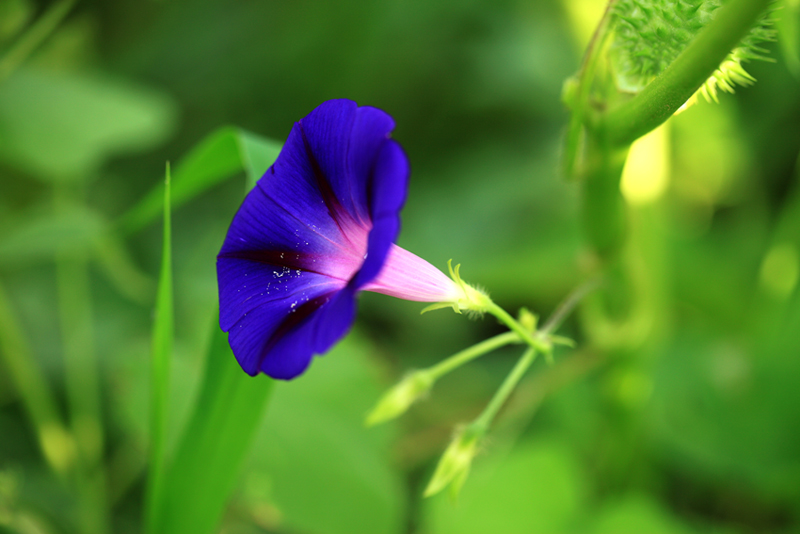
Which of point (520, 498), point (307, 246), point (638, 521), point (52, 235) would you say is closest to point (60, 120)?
point (52, 235)

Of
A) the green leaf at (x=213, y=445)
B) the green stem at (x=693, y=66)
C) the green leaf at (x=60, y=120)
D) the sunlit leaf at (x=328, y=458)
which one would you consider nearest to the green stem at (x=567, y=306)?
the green stem at (x=693, y=66)

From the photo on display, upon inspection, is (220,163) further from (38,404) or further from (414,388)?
(38,404)

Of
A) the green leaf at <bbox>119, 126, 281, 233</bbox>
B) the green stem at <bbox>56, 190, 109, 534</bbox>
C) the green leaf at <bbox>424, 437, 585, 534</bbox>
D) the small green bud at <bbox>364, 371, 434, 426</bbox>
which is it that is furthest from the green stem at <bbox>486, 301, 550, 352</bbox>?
the green stem at <bbox>56, 190, 109, 534</bbox>

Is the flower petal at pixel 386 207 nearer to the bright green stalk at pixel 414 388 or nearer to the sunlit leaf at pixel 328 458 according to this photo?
the bright green stalk at pixel 414 388

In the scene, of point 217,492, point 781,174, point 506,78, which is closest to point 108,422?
point 217,492

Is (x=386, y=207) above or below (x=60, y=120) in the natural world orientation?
above

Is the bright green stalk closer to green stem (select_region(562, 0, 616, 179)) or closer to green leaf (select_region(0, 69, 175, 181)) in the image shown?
green stem (select_region(562, 0, 616, 179))
